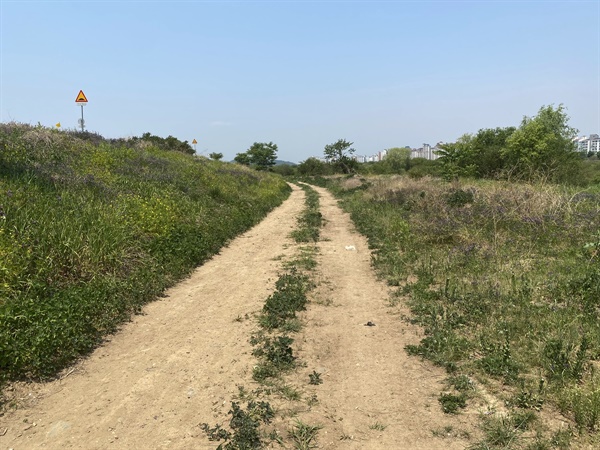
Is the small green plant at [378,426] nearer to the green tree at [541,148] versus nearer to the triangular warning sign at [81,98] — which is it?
the triangular warning sign at [81,98]

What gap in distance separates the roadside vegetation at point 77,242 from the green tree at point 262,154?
205 feet

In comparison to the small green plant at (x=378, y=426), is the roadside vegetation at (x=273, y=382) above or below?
above

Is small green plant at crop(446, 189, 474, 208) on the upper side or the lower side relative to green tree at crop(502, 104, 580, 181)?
lower

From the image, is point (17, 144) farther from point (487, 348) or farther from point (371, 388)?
point (487, 348)

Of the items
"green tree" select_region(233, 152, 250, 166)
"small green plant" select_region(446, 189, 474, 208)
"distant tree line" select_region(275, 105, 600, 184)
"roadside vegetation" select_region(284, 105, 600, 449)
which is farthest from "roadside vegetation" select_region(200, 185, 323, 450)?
"green tree" select_region(233, 152, 250, 166)

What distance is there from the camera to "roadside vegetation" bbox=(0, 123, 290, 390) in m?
4.27

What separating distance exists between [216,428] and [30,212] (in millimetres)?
5492

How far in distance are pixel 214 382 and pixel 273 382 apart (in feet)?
2.00

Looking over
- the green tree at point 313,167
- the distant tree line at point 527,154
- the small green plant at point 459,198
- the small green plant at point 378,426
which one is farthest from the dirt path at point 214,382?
the green tree at point 313,167

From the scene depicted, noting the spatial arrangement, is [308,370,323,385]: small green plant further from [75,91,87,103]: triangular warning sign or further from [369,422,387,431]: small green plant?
[75,91,87,103]: triangular warning sign

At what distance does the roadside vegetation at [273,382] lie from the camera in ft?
9.66

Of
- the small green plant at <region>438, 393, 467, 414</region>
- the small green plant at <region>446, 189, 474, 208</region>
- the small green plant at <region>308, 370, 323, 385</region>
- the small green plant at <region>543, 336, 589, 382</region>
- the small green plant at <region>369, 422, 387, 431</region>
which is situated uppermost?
the small green plant at <region>446, 189, 474, 208</region>

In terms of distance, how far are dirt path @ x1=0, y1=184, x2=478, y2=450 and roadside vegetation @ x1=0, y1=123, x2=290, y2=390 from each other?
362 millimetres

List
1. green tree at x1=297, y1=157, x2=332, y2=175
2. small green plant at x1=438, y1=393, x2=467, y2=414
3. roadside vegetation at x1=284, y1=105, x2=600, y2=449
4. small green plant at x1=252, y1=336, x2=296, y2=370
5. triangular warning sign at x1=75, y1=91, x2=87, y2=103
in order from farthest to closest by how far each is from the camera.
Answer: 1. green tree at x1=297, y1=157, x2=332, y2=175
2. triangular warning sign at x1=75, y1=91, x2=87, y2=103
3. small green plant at x1=252, y1=336, x2=296, y2=370
4. small green plant at x1=438, y1=393, x2=467, y2=414
5. roadside vegetation at x1=284, y1=105, x2=600, y2=449
